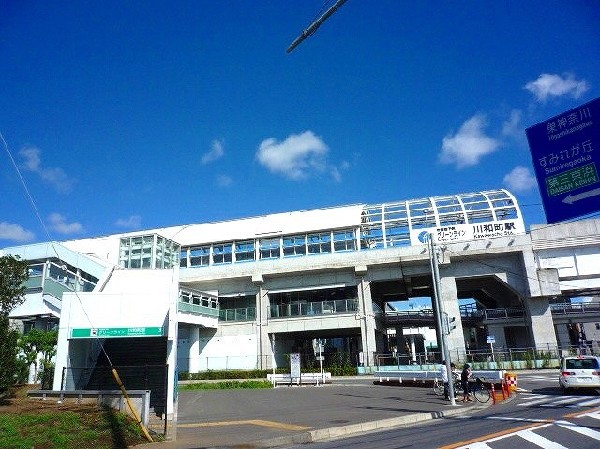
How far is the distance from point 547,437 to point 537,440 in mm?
476

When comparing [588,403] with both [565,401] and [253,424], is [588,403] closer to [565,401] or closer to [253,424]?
[565,401]

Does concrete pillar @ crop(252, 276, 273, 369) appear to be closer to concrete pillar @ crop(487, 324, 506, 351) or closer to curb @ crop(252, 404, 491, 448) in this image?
concrete pillar @ crop(487, 324, 506, 351)

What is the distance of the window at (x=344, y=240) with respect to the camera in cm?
4528

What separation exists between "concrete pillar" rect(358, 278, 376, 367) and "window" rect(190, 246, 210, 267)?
1705 centimetres

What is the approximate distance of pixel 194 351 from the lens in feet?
135

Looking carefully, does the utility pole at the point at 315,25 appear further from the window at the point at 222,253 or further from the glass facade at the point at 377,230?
the window at the point at 222,253

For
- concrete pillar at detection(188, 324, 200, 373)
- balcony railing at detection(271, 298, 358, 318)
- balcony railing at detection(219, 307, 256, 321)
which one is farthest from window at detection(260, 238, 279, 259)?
concrete pillar at detection(188, 324, 200, 373)

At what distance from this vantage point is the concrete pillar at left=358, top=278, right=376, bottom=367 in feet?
130

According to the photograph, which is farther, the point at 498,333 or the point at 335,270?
the point at 498,333

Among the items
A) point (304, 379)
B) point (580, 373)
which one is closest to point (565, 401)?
point (580, 373)

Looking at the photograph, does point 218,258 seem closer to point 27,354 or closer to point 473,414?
point 27,354

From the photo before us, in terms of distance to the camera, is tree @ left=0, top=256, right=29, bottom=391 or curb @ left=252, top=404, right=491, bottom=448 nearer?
curb @ left=252, top=404, right=491, bottom=448

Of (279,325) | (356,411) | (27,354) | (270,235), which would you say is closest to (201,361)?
(279,325)

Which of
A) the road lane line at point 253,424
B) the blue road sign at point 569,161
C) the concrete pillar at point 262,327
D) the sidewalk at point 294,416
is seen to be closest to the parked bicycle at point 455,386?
the sidewalk at point 294,416
